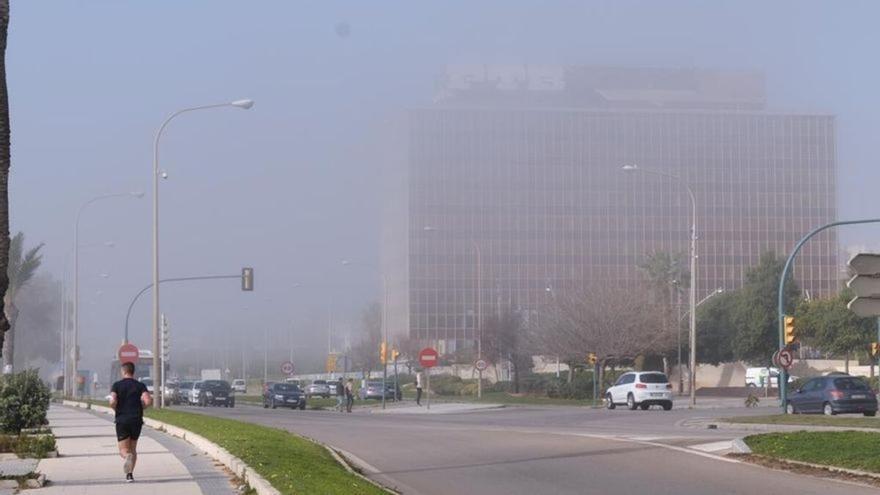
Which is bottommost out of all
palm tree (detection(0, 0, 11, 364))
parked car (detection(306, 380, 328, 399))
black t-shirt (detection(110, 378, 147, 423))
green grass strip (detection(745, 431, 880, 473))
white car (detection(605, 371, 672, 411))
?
parked car (detection(306, 380, 328, 399))

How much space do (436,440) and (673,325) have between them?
171 ft

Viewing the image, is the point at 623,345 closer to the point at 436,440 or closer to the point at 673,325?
the point at 673,325

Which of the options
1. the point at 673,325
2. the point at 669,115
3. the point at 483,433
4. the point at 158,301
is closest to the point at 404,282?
the point at 669,115

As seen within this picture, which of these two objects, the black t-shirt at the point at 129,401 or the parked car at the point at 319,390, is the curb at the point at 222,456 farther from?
the parked car at the point at 319,390

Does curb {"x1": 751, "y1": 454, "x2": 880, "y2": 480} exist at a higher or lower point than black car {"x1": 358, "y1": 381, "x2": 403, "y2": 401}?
higher

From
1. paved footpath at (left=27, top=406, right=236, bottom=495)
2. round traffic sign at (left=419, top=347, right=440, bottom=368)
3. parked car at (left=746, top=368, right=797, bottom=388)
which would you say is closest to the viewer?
paved footpath at (left=27, top=406, right=236, bottom=495)

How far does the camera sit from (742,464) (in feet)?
71.7

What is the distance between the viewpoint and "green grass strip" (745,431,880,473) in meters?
20.1

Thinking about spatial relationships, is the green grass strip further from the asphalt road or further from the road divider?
the road divider

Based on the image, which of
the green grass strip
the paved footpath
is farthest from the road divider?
the green grass strip

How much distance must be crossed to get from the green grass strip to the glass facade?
292 ft

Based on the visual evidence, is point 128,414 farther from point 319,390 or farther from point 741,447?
point 319,390

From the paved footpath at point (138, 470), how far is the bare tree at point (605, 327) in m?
48.7

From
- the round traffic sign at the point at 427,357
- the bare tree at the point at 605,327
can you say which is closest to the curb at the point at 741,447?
the round traffic sign at the point at 427,357
